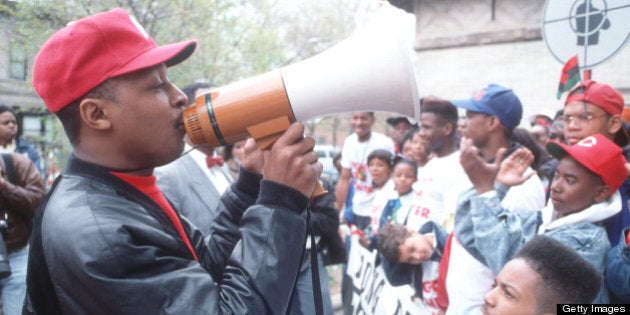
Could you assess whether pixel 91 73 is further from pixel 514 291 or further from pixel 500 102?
pixel 500 102

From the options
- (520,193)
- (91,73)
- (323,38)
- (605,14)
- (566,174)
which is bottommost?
(323,38)

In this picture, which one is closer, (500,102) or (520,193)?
(520,193)

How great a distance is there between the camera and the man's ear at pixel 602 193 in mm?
2287

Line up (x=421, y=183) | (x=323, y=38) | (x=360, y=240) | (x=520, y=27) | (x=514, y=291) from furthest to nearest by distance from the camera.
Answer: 1. (x=323, y=38)
2. (x=520, y=27)
3. (x=360, y=240)
4. (x=421, y=183)
5. (x=514, y=291)

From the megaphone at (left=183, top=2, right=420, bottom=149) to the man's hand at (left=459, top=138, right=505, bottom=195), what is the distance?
1009mm

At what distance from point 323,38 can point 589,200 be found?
48.1 feet

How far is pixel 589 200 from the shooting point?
90.0 inches

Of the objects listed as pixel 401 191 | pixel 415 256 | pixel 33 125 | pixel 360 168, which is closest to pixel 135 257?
pixel 415 256

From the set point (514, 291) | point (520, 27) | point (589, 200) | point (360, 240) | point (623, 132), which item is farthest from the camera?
point (520, 27)

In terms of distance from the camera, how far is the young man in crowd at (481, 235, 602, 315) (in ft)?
6.09

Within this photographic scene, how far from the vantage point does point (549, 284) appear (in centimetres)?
187

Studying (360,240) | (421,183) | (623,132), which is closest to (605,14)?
(623,132)

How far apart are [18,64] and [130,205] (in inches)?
135

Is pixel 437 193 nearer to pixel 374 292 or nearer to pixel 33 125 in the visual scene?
pixel 374 292
